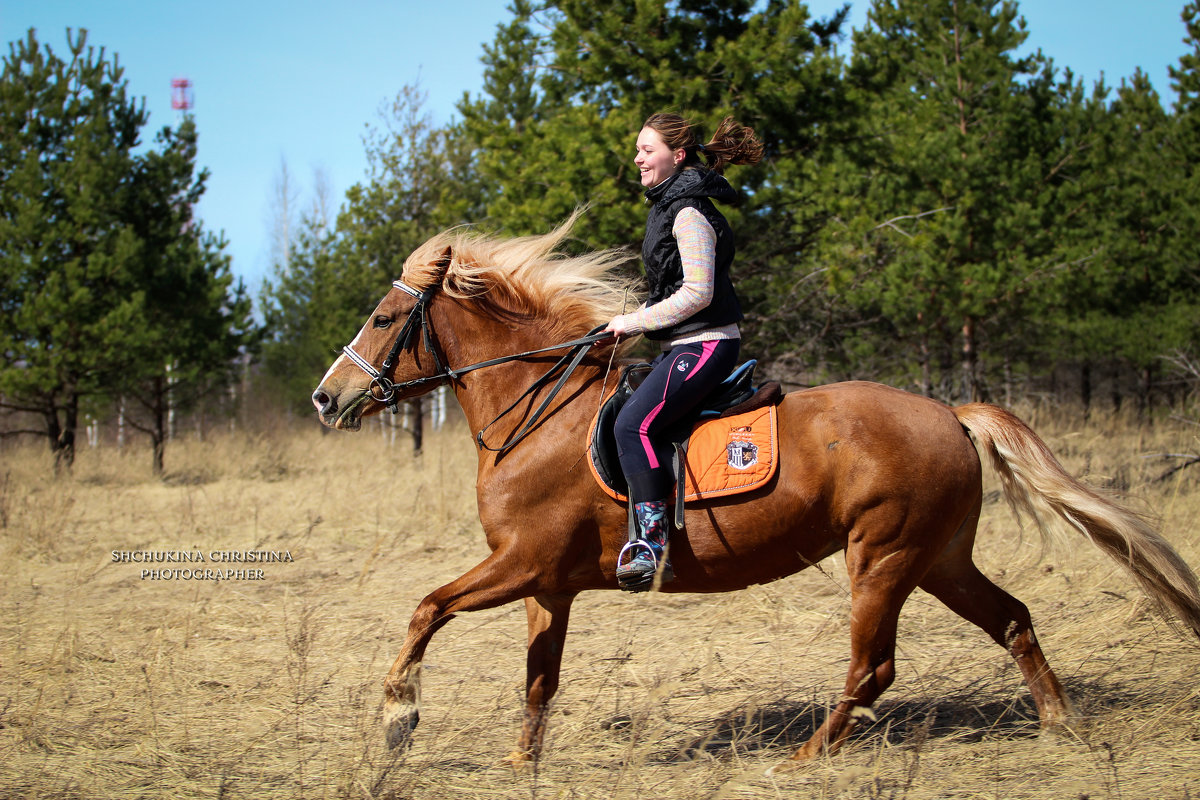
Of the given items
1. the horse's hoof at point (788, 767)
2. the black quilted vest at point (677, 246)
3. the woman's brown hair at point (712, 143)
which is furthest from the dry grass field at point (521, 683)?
the woman's brown hair at point (712, 143)

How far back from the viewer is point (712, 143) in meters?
4.20

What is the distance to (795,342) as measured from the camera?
1135 centimetres

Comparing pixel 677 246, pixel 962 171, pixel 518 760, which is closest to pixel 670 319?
pixel 677 246

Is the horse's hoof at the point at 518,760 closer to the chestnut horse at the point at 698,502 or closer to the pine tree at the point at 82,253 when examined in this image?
the chestnut horse at the point at 698,502

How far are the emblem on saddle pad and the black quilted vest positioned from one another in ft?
1.62

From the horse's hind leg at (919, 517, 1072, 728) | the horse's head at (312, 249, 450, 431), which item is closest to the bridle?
the horse's head at (312, 249, 450, 431)

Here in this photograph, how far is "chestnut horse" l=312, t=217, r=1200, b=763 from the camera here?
148 inches

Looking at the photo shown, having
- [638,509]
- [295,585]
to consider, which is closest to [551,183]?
[295,585]

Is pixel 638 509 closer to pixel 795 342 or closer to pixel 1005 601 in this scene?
pixel 1005 601

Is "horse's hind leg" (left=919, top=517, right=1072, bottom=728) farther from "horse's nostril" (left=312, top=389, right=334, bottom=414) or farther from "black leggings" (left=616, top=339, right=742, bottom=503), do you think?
"horse's nostril" (left=312, top=389, right=334, bottom=414)

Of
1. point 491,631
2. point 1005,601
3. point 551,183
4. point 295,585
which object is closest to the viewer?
point 1005,601

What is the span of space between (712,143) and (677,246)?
650 mm

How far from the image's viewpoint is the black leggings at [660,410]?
375 centimetres

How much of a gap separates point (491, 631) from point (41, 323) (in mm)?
11289
